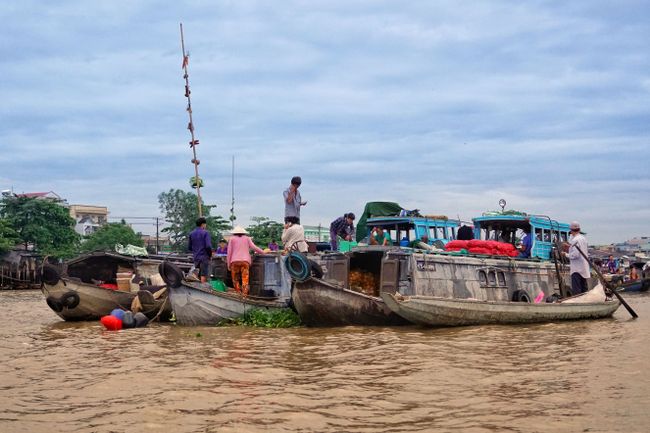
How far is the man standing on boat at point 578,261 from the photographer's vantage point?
1406 centimetres

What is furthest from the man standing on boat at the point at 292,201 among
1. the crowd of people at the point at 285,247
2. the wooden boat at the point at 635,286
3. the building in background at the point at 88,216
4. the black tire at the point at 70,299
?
the building in background at the point at 88,216

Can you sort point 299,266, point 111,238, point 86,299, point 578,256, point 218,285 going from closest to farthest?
point 299,266 < point 218,285 < point 578,256 < point 86,299 < point 111,238

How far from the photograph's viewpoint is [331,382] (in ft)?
23.6

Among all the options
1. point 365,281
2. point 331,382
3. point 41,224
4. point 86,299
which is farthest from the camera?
point 41,224

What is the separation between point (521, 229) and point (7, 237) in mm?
32404

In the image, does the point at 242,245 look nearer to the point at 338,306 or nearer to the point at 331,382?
the point at 338,306

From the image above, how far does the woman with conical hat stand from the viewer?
13.5 meters

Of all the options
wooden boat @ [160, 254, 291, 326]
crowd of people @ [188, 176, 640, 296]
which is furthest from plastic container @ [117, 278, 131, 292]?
wooden boat @ [160, 254, 291, 326]

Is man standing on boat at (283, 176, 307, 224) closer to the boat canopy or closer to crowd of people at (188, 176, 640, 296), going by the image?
crowd of people at (188, 176, 640, 296)

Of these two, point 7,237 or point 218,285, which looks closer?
point 218,285

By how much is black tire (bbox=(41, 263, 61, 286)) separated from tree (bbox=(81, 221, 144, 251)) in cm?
3441

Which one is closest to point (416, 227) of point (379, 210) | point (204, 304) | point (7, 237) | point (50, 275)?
point (379, 210)

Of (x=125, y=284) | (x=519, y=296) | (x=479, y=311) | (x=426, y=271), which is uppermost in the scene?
(x=426, y=271)

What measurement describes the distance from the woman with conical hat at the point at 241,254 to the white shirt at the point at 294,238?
604 millimetres
